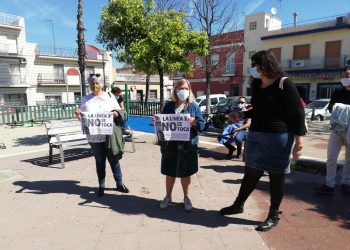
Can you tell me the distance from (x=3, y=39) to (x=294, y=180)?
35.7 m

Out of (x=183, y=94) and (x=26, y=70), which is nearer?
(x=183, y=94)

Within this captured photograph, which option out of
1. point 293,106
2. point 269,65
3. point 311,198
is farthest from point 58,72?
point 293,106

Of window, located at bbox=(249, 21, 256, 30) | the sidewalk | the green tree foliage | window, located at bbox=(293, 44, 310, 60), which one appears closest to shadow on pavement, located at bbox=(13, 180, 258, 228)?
the sidewalk

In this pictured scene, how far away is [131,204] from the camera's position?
3979 millimetres

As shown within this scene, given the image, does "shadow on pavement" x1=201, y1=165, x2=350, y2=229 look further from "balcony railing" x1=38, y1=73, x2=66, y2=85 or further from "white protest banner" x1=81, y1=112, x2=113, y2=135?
"balcony railing" x1=38, y1=73, x2=66, y2=85

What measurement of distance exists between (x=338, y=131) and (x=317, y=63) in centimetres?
2497

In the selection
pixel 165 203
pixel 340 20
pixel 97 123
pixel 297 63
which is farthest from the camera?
pixel 297 63

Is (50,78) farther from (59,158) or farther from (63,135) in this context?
(63,135)

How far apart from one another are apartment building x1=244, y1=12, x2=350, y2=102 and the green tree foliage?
1863 centimetres

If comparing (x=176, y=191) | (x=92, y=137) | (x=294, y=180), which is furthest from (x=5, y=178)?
(x=294, y=180)

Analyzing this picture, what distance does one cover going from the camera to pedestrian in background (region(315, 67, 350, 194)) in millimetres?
4031

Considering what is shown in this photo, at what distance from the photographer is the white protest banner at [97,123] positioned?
4.08 meters

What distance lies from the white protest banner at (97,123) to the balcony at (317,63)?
2373 cm

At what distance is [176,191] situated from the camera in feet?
14.4
